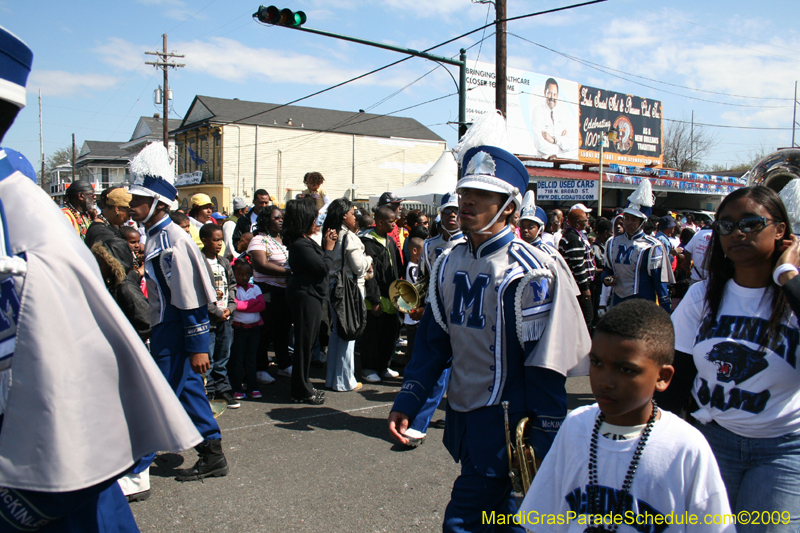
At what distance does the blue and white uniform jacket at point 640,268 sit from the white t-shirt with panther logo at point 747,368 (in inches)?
161

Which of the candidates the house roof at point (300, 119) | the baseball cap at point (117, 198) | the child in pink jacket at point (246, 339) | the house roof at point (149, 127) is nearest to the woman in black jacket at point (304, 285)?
the child in pink jacket at point (246, 339)

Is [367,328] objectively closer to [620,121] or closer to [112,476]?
[112,476]

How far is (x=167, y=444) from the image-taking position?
4.53 ft

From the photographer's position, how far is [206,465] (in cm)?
421

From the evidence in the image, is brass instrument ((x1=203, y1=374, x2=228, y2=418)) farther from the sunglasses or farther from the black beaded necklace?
the sunglasses

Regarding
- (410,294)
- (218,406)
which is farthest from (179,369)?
(410,294)

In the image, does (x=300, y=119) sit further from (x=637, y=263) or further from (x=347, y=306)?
(x=637, y=263)

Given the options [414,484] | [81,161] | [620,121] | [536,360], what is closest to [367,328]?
[414,484]

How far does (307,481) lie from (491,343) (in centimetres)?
234

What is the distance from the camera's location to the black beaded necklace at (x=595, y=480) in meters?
1.73

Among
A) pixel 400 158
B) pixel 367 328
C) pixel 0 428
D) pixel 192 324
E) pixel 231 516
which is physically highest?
pixel 400 158

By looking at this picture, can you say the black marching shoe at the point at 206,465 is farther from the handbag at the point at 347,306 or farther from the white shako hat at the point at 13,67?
the white shako hat at the point at 13,67

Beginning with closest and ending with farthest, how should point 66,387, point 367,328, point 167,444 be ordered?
point 66,387, point 167,444, point 367,328

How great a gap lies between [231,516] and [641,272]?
16.4ft
